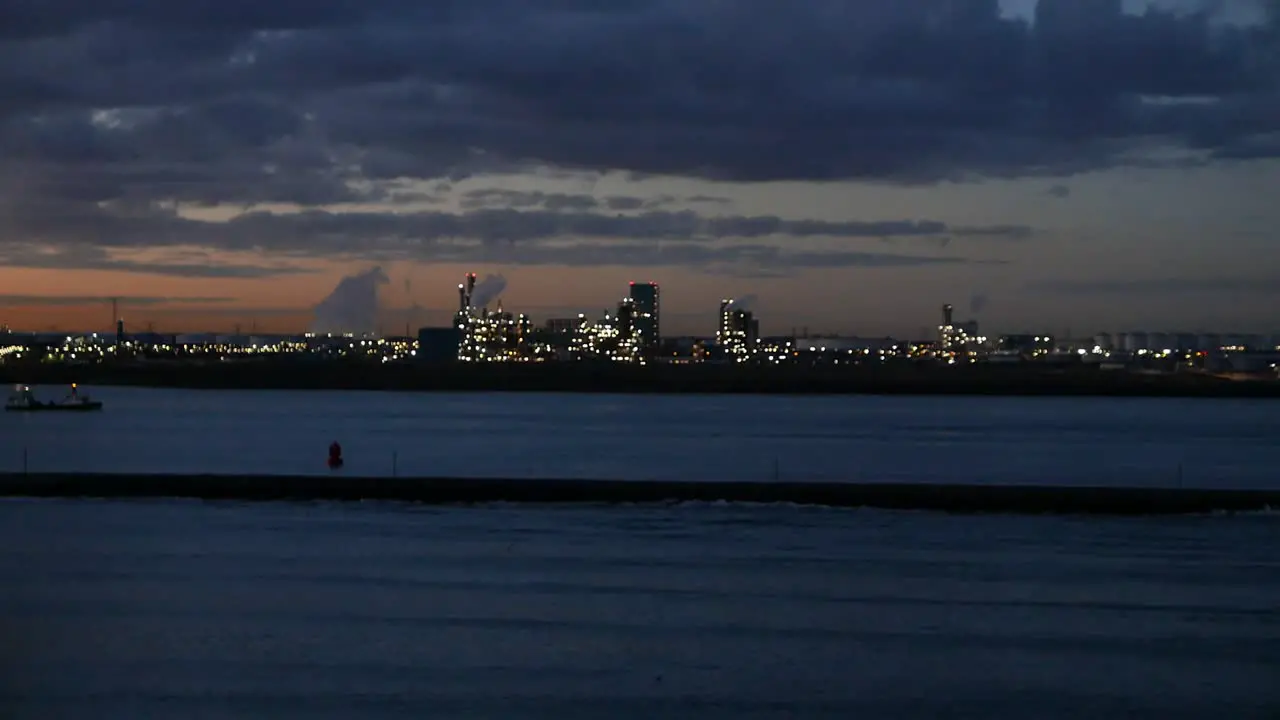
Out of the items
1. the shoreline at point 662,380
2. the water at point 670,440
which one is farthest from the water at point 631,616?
the shoreline at point 662,380

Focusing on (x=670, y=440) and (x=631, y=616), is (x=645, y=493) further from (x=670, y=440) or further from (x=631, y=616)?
(x=670, y=440)

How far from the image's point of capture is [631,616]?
632 inches

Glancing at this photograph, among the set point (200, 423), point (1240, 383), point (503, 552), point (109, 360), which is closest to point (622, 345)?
point (109, 360)

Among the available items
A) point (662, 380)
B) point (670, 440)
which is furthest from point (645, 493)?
point (662, 380)

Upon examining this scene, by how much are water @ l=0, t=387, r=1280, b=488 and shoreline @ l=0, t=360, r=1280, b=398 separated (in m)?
16.7

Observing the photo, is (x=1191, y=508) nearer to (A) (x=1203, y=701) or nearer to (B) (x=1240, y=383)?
(A) (x=1203, y=701)

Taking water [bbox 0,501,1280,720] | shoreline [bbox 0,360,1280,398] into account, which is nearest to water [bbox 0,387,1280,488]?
water [bbox 0,501,1280,720]

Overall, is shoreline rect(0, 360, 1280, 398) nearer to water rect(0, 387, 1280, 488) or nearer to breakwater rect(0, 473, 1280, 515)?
water rect(0, 387, 1280, 488)

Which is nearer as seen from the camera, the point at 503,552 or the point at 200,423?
the point at 503,552

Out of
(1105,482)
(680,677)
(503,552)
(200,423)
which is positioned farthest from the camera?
(200,423)

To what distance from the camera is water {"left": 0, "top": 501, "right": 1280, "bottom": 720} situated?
1262cm

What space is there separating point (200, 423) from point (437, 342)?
100 m

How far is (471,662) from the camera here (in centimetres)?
1380

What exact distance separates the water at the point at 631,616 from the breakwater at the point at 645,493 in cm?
121
